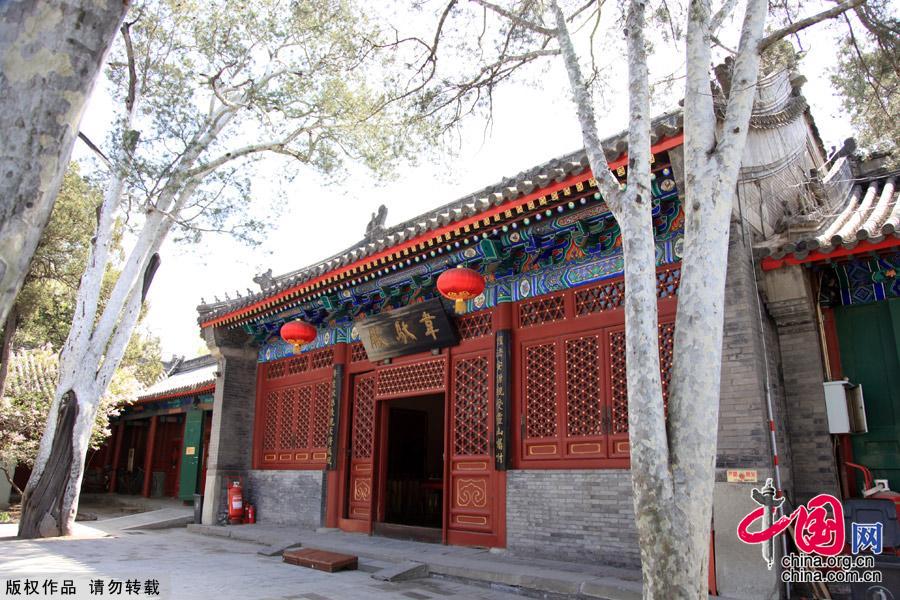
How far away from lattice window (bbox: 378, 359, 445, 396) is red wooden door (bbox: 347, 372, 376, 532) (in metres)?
0.35

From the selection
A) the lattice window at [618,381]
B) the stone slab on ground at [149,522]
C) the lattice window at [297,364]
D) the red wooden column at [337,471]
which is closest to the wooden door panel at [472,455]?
the lattice window at [618,381]

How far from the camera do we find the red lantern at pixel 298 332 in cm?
901

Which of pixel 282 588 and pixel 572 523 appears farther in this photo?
pixel 572 523

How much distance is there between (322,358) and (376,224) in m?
3.01

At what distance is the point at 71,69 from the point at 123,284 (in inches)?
359

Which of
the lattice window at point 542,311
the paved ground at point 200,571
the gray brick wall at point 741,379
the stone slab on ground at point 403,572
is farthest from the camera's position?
the lattice window at point 542,311

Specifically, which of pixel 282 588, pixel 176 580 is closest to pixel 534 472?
pixel 282 588

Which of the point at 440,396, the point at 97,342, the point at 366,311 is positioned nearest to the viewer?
the point at 366,311

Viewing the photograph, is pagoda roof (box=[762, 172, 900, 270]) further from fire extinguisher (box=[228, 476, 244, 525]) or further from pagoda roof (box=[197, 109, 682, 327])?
fire extinguisher (box=[228, 476, 244, 525])

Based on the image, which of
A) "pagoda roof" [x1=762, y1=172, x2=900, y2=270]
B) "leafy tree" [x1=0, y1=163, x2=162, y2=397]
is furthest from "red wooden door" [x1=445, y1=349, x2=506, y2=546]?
"leafy tree" [x1=0, y1=163, x2=162, y2=397]

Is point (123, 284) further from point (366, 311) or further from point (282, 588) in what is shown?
point (282, 588)

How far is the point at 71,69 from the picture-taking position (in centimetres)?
162

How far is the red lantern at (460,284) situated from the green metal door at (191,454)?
10382mm

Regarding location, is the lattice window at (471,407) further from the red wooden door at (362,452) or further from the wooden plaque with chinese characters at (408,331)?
the red wooden door at (362,452)
